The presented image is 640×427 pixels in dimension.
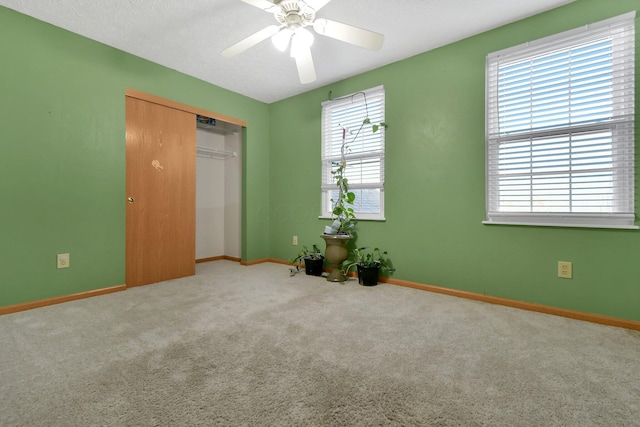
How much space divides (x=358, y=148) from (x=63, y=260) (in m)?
3.15

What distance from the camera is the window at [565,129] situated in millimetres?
2080

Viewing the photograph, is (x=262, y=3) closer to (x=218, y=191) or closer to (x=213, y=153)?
(x=213, y=153)

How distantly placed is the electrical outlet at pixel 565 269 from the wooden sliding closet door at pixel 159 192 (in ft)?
12.2

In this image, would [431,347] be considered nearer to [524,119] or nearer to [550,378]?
[550,378]

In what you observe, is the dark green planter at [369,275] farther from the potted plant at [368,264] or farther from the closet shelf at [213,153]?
the closet shelf at [213,153]

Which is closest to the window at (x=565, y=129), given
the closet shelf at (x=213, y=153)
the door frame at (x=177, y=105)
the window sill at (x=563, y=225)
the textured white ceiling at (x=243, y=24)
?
the window sill at (x=563, y=225)

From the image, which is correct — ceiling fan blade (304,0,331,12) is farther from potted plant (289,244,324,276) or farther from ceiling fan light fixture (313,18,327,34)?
potted plant (289,244,324,276)

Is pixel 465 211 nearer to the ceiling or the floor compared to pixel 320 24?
nearer to the floor

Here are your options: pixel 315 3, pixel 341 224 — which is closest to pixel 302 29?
pixel 315 3

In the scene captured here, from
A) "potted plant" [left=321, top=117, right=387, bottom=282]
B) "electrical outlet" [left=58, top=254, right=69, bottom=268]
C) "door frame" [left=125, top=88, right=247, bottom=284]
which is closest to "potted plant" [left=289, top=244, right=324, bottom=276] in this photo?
"potted plant" [left=321, top=117, right=387, bottom=282]

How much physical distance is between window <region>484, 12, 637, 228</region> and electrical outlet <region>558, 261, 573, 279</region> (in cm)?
31

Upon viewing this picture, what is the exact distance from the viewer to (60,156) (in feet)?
8.38

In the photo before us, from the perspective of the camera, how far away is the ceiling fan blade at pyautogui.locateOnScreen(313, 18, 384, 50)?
1.93m

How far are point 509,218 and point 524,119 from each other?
0.85 m
